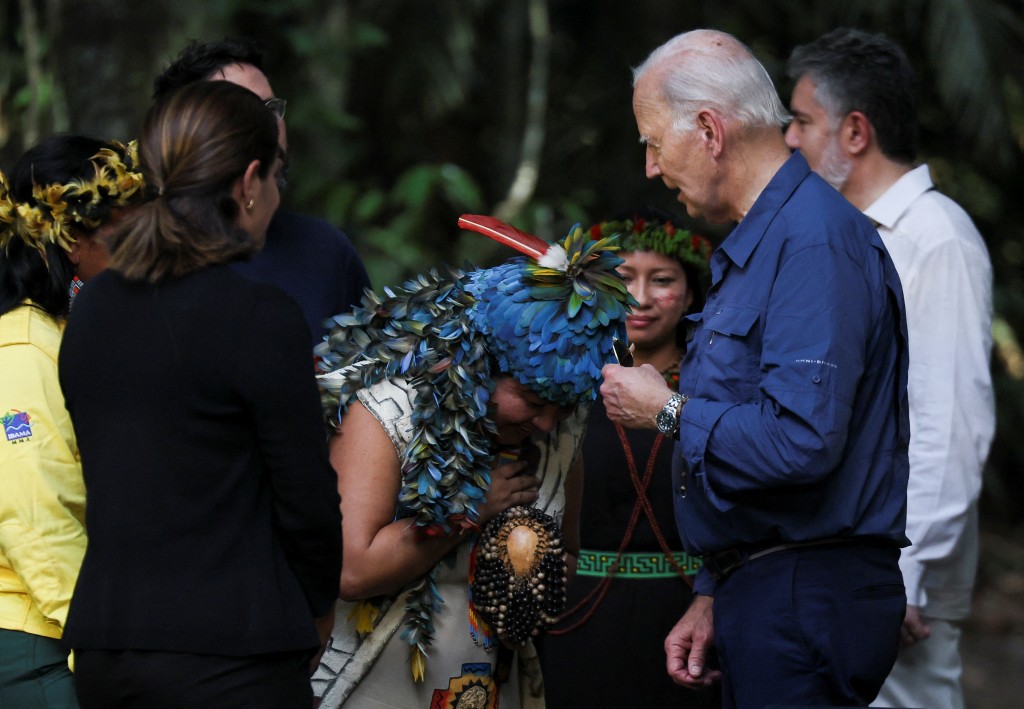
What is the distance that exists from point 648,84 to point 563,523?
1143 mm

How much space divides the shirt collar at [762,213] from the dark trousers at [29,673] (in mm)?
1789

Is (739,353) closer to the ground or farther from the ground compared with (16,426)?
farther from the ground

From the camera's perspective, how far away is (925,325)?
3.83 metres

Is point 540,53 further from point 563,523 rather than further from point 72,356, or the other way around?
point 72,356

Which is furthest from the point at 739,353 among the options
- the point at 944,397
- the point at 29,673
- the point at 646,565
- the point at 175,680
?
the point at 29,673

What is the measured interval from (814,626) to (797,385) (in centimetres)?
56

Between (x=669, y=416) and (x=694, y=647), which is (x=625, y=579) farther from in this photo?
(x=669, y=416)

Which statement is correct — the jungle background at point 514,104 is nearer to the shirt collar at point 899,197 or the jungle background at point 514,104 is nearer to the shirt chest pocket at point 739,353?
the shirt collar at point 899,197

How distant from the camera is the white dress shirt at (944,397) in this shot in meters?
3.75

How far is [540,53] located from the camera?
918cm

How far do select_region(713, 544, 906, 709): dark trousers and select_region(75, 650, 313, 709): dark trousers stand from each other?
3.72 feet

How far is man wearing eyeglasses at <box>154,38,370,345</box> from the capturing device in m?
3.74

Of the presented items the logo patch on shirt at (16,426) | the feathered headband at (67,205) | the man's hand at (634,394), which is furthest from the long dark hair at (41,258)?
the man's hand at (634,394)

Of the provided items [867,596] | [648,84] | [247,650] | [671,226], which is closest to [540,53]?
[671,226]
